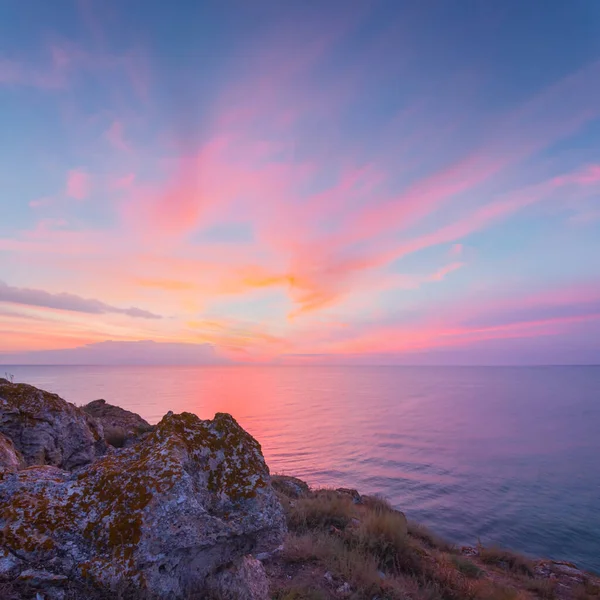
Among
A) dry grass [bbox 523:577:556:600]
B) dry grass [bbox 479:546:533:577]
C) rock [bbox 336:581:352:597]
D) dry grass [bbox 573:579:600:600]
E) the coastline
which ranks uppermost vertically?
the coastline

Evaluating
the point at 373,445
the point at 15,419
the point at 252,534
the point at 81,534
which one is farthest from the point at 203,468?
the point at 373,445

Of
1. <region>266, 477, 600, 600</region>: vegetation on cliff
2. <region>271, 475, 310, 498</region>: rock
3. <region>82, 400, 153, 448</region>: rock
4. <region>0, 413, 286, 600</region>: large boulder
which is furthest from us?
<region>271, 475, 310, 498</region>: rock

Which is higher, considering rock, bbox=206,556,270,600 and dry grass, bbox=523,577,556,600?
rock, bbox=206,556,270,600

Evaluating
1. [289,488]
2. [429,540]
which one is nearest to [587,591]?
[429,540]

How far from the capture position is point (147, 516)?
11.8ft

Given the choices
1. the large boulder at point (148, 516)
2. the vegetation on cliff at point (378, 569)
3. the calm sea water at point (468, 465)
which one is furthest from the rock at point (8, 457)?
the calm sea water at point (468, 465)

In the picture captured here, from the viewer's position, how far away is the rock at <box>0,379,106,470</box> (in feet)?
21.3

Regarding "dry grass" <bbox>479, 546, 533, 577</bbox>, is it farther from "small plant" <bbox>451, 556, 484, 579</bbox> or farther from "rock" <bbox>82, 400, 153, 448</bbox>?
"rock" <bbox>82, 400, 153, 448</bbox>

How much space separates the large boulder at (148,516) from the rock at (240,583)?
0.11 m

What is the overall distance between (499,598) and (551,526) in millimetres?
16041

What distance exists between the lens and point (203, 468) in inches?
173

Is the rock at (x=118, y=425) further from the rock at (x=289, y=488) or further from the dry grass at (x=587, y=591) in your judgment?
the dry grass at (x=587, y=591)

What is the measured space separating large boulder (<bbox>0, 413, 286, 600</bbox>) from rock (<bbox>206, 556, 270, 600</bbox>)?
0.38 ft

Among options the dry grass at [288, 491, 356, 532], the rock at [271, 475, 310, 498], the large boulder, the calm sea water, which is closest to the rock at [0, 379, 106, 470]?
the large boulder
